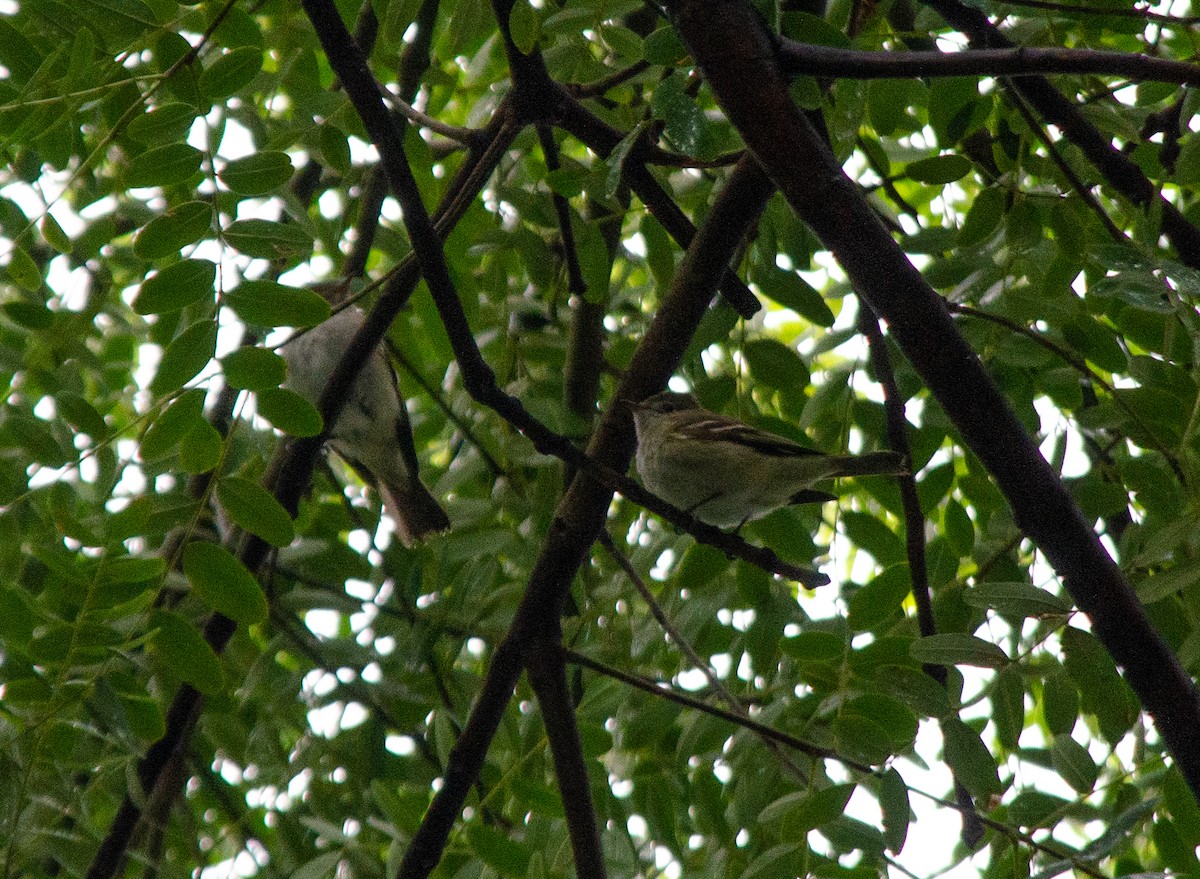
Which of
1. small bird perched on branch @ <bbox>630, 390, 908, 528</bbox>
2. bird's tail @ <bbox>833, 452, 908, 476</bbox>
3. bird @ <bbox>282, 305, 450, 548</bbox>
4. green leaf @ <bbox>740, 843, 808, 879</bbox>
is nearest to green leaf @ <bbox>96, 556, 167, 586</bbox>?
small bird perched on branch @ <bbox>630, 390, 908, 528</bbox>

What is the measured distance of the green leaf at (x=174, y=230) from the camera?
2.50 metres

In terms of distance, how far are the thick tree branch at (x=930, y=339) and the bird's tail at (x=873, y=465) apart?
2.75ft

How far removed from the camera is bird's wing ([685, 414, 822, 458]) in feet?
11.3

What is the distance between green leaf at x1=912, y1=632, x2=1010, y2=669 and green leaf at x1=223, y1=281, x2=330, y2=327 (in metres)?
1.36

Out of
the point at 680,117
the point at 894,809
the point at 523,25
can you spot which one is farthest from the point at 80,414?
the point at 894,809

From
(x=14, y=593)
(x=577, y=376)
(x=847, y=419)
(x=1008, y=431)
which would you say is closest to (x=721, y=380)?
(x=847, y=419)

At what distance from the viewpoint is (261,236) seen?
2578mm

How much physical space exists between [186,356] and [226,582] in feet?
1.83

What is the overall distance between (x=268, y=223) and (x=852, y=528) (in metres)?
1.79

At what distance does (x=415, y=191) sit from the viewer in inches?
97.0

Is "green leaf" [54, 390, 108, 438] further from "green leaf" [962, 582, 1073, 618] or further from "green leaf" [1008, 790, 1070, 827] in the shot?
"green leaf" [1008, 790, 1070, 827]

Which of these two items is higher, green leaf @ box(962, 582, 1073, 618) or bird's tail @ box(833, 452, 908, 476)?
bird's tail @ box(833, 452, 908, 476)

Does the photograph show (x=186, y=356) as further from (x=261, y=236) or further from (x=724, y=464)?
(x=724, y=464)

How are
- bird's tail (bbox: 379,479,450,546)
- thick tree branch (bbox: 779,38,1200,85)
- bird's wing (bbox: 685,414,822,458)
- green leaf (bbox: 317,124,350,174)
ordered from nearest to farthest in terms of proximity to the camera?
thick tree branch (bbox: 779,38,1200,85) < green leaf (bbox: 317,124,350,174) < bird's wing (bbox: 685,414,822,458) < bird's tail (bbox: 379,479,450,546)
